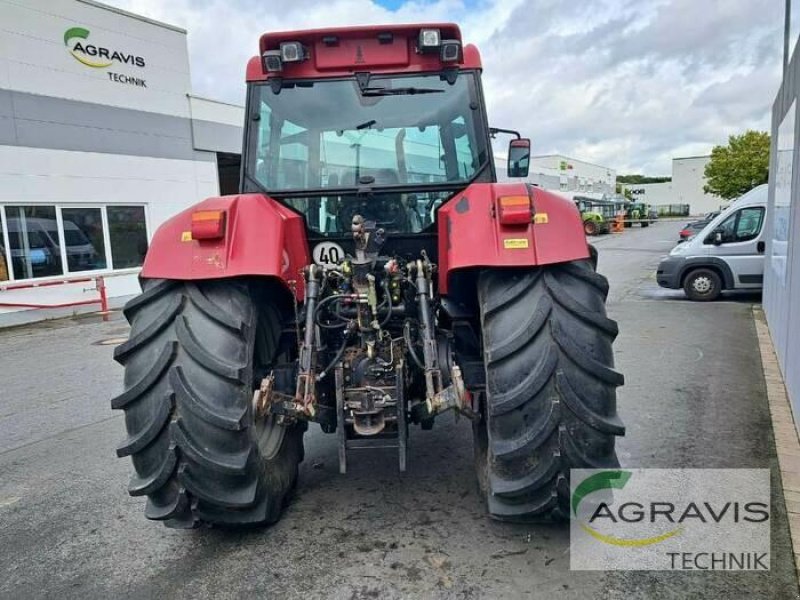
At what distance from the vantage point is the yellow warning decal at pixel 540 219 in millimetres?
2895

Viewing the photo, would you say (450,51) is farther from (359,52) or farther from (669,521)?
(669,521)

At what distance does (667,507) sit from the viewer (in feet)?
11.1

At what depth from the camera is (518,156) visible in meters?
4.49

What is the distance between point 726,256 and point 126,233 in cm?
1306

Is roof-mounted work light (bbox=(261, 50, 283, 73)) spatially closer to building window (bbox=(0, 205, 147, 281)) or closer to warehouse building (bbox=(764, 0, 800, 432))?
warehouse building (bbox=(764, 0, 800, 432))

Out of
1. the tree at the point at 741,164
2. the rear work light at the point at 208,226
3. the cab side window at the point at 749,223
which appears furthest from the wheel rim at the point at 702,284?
the tree at the point at 741,164

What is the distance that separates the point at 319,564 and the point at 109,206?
1323 cm

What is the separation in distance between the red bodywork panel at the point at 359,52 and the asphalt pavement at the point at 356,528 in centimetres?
247

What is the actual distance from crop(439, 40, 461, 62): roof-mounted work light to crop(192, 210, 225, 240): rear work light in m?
1.58

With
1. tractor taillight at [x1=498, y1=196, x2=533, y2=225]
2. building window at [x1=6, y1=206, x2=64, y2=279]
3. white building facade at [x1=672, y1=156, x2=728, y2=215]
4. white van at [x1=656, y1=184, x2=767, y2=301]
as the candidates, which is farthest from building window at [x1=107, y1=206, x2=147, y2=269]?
white building facade at [x1=672, y1=156, x2=728, y2=215]

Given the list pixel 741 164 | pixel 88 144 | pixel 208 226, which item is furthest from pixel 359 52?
pixel 741 164

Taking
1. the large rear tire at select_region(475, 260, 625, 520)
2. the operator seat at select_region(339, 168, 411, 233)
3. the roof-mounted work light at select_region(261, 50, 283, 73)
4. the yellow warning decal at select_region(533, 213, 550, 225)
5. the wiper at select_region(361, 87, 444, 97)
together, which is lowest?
the large rear tire at select_region(475, 260, 625, 520)

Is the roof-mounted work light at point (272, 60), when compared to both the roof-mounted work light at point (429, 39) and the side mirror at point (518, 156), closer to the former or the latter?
the roof-mounted work light at point (429, 39)

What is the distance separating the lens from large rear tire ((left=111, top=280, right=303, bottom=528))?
2.73 meters
